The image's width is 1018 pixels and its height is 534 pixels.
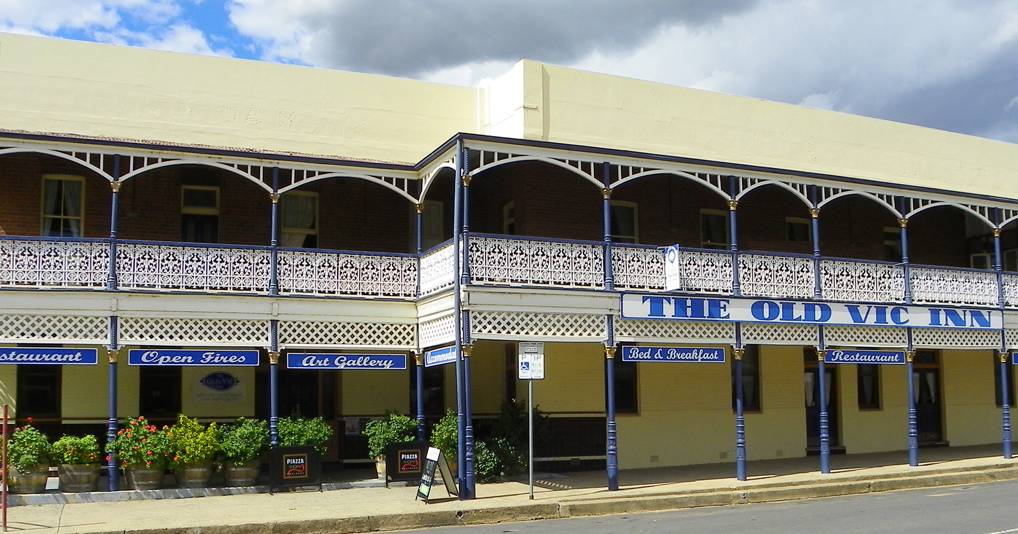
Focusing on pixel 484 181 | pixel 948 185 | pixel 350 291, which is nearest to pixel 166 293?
pixel 350 291

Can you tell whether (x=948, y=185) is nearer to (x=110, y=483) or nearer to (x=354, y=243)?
(x=354, y=243)

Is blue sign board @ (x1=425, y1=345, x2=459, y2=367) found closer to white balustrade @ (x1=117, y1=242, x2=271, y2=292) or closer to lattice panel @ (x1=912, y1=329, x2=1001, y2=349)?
white balustrade @ (x1=117, y1=242, x2=271, y2=292)

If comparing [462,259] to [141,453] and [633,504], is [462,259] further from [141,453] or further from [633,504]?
[141,453]

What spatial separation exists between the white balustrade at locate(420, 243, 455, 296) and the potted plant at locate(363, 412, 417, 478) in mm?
2368

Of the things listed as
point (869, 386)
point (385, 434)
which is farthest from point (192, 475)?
point (869, 386)

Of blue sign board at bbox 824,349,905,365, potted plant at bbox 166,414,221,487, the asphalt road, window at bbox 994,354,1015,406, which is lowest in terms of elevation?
the asphalt road

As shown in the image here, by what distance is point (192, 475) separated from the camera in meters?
17.9

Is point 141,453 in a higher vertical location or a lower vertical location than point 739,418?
lower

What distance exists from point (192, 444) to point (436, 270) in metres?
5.01

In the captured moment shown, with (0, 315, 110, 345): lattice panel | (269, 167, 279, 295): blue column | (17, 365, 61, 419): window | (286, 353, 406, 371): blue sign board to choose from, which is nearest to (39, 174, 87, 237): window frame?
(17, 365, 61, 419): window

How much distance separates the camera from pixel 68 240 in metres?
17.8

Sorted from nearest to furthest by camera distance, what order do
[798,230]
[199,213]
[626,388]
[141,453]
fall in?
[141,453] < [199,213] < [626,388] < [798,230]

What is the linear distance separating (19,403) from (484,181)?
10.1 meters

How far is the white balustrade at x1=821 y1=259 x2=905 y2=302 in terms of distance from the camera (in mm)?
21438
